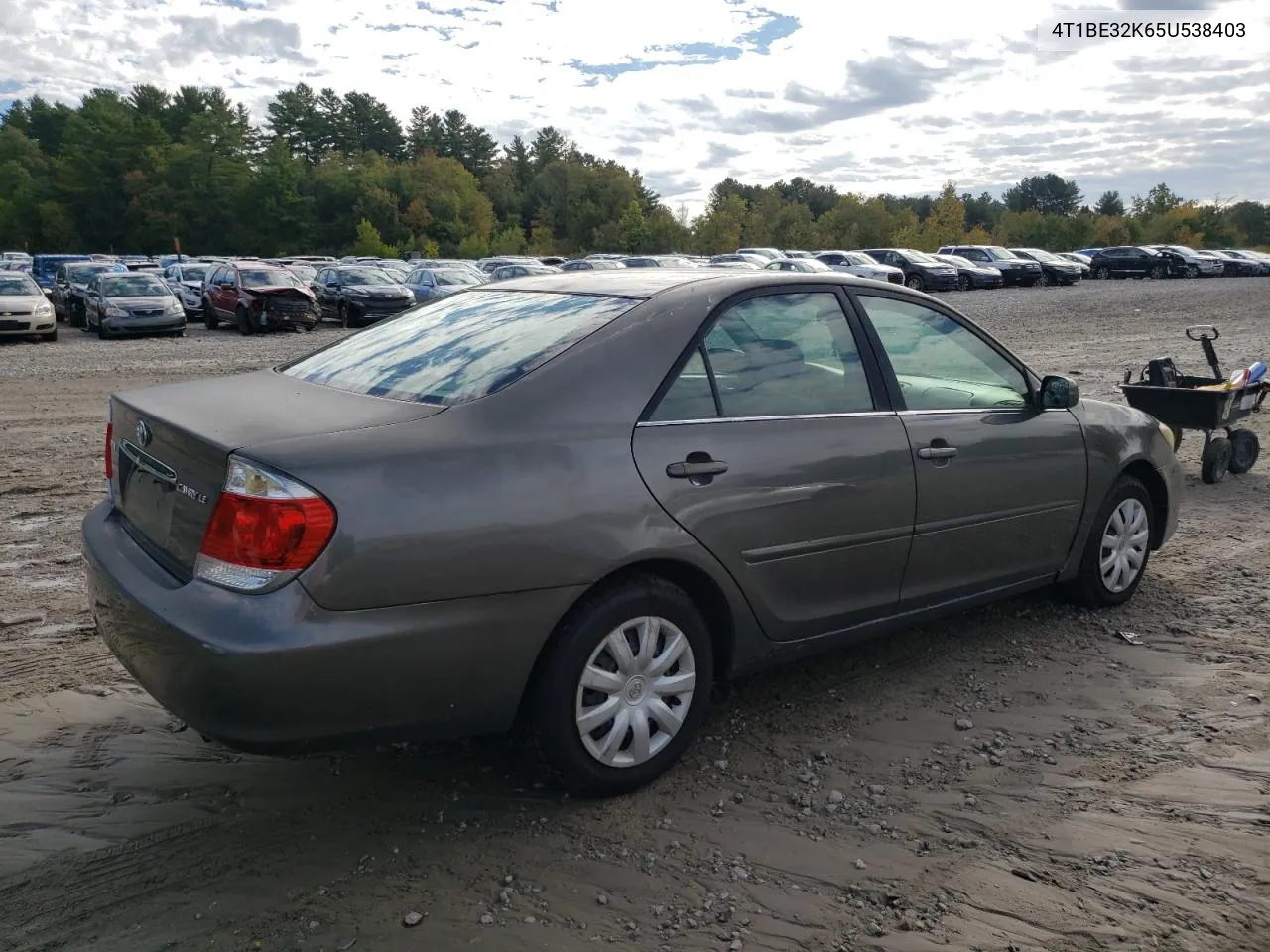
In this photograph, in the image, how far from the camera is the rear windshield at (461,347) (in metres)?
3.47

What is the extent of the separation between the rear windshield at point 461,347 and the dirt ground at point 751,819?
1.31 m

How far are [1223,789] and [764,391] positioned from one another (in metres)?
2.02

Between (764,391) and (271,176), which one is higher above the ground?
(271,176)

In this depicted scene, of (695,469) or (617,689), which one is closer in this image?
(617,689)

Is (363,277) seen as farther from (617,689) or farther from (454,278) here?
(617,689)

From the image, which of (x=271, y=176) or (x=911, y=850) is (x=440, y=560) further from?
(x=271, y=176)

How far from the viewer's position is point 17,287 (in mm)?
22094

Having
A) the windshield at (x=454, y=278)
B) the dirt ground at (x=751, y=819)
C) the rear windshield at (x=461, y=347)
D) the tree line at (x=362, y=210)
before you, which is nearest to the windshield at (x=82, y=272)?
the windshield at (x=454, y=278)

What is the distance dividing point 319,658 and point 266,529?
0.38 metres

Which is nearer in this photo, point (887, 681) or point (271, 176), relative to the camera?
point (887, 681)

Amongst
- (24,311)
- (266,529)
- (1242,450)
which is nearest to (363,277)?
(24,311)

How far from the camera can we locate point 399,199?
293ft

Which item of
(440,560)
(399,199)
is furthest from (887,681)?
(399,199)

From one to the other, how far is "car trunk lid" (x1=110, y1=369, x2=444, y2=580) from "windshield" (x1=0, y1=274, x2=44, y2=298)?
69.1 ft
